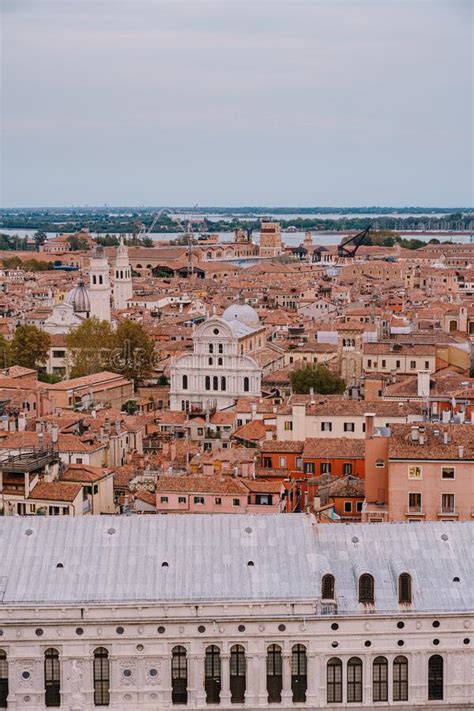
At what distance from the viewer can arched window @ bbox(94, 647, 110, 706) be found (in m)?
18.3

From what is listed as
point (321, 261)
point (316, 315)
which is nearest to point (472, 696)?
point (316, 315)

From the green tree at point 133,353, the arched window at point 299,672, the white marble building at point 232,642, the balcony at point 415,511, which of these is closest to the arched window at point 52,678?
the white marble building at point 232,642

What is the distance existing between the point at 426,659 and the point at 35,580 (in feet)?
17.1

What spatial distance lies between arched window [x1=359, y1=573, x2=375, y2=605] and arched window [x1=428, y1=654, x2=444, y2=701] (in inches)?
44.0

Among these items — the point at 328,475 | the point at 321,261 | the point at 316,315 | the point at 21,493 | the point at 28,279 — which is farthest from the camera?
the point at 321,261

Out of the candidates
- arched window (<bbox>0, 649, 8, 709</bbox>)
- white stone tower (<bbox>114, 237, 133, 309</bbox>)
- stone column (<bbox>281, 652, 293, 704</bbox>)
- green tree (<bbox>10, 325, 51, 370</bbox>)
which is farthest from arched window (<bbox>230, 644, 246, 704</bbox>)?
white stone tower (<bbox>114, 237, 133, 309</bbox>)

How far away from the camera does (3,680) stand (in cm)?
1820

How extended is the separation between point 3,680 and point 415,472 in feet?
30.3

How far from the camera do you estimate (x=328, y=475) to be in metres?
29.6

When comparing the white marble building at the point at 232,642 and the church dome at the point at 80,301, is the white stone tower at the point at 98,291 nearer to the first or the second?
the church dome at the point at 80,301

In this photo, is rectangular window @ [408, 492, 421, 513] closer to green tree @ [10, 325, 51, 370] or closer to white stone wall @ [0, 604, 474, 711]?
white stone wall @ [0, 604, 474, 711]

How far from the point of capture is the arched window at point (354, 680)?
1834cm

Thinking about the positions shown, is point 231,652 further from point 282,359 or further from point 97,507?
point 282,359

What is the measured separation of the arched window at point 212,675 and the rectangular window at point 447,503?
7615 mm
